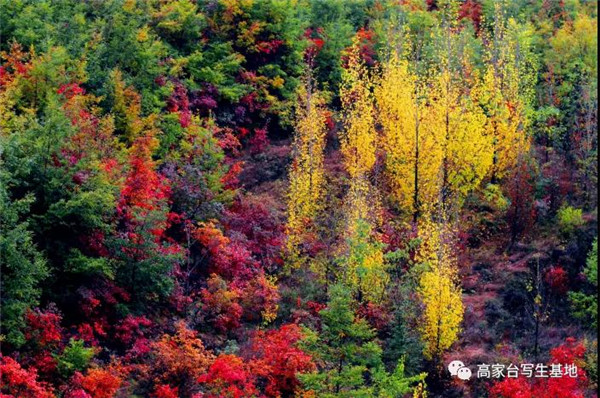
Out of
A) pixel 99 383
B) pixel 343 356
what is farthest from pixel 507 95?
pixel 99 383

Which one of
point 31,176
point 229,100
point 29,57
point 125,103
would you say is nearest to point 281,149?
point 229,100

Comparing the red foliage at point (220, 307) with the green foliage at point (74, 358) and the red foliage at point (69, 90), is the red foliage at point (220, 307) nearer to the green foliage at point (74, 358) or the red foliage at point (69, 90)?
the green foliage at point (74, 358)

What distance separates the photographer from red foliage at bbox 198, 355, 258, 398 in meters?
21.5

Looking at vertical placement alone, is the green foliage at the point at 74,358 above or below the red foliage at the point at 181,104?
below

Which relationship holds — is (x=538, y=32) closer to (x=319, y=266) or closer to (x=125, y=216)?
(x=319, y=266)

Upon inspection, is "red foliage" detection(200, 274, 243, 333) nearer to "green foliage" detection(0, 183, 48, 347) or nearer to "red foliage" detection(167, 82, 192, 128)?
"green foliage" detection(0, 183, 48, 347)

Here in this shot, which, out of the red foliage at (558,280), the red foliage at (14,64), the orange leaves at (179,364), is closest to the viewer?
the orange leaves at (179,364)

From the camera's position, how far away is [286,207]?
3241 centimetres

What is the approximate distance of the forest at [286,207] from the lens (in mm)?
22250

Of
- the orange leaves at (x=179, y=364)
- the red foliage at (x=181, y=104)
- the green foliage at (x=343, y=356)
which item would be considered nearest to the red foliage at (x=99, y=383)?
the orange leaves at (x=179, y=364)

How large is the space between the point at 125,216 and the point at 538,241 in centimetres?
1484

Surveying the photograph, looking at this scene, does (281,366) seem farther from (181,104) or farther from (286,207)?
(181,104)

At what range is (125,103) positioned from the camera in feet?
96.3

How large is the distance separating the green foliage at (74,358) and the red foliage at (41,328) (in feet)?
1.53
